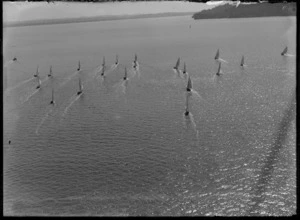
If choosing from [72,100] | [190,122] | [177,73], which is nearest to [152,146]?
[190,122]

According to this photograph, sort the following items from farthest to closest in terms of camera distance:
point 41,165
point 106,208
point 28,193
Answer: point 41,165
point 28,193
point 106,208

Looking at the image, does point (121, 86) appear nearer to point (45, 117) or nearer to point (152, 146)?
point (45, 117)

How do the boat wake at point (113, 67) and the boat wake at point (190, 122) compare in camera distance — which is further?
the boat wake at point (113, 67)

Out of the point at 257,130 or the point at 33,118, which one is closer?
the point at 257,130

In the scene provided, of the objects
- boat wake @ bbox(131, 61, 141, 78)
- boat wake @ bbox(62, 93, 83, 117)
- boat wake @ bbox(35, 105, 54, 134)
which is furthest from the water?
boat wake @ bbox(131, 61, 141, 78)

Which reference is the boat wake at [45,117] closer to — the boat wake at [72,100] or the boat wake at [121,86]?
the boat wake at [72,100]

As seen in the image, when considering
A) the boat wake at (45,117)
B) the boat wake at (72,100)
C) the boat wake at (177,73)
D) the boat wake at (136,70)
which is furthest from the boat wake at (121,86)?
the boat wake at (45,117)

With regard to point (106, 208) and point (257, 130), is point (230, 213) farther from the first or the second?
point (257, 130)

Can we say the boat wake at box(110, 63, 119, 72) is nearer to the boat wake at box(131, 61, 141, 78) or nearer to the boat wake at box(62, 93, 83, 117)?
the boat wake at box(131, 61, 141, 78)

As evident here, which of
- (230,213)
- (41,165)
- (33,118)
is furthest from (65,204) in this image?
(33,118)
